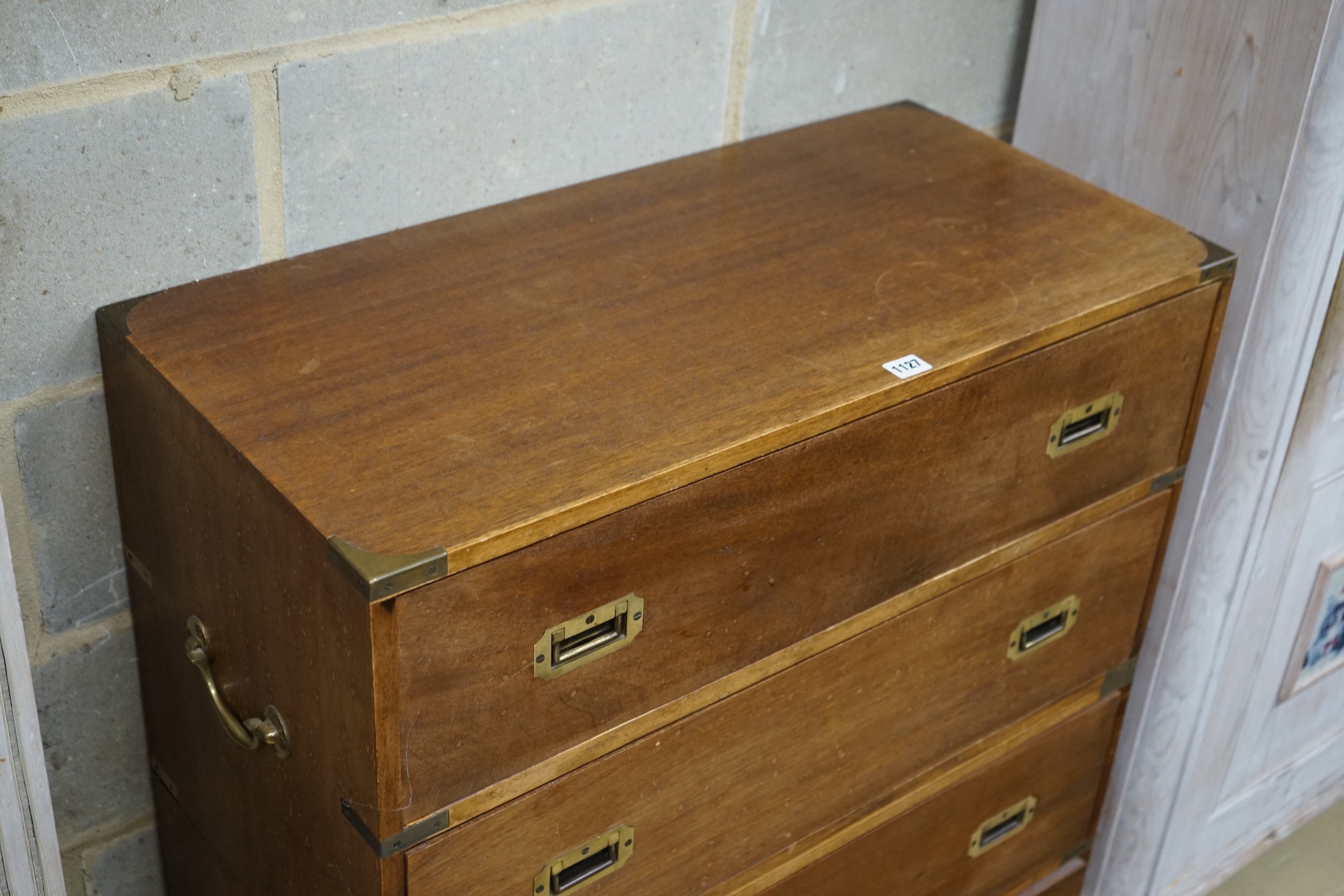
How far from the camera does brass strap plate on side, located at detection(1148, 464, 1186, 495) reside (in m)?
1.50

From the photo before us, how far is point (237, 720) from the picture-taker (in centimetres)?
115

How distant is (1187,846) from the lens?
199cm

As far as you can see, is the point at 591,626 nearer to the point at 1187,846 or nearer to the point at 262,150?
the point at 262,150

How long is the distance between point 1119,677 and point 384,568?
1.03 m

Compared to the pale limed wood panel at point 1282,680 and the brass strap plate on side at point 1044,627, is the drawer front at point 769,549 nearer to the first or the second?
the brass strap plate on side at point 1044,627

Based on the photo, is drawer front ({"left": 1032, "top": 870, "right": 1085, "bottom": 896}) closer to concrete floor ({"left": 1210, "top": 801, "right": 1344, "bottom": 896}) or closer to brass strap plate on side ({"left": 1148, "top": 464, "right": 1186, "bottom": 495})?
concrete floor ({"left": 1210, "top": 801, "right": 1344, "bottom": 896})

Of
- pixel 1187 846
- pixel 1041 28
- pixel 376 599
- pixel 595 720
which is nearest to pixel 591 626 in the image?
pixel 595 720

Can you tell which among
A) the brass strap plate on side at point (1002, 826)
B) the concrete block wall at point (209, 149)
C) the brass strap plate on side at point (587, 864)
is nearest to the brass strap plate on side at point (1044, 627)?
the brass strap plate on side at point (1002, 826)

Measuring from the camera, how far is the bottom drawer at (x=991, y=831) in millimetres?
1465

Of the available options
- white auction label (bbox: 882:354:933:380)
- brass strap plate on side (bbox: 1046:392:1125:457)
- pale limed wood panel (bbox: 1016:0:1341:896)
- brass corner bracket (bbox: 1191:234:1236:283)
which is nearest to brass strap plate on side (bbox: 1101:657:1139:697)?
pale limed wood panel (bbox: 1016:0:1341:896)

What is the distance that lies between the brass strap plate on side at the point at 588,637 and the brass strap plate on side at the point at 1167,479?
26.8 inches

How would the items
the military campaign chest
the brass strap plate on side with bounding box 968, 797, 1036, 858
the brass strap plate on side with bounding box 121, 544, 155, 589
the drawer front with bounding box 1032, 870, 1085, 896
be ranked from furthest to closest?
the drawer front with bounding box 1032, 870, 1085, 896 < the brass strap plate on side with bounding box 968, 797, 1036, 858 < the brass strap plate on side with bounding box 121, 544, 155, 589 < the military campaign chest

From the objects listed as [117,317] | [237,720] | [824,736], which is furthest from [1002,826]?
[117,317]

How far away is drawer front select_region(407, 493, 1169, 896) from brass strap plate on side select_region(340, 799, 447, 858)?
0.05 feet
